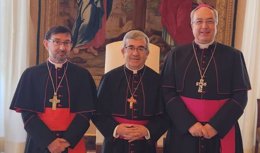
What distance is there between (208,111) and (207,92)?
14 centimetres

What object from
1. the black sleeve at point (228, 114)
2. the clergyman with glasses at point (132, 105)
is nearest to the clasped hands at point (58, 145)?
the clergyman with glasses at point (132, 105)

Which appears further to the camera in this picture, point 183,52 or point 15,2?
point 15,2

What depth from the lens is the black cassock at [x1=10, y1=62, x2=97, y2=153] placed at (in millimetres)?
2781

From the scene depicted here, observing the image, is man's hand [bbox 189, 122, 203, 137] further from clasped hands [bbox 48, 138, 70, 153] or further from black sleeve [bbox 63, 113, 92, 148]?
clasped hands [bbox 48, 138, 70, 153]

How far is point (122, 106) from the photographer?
2.91m

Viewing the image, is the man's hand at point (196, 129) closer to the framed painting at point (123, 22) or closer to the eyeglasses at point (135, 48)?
the eyeglasses at point (135, 48)

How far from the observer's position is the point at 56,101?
9.27 feet

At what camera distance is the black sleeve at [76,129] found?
2785 millimetres

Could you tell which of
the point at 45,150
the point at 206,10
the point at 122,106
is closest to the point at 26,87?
the point at 45,150

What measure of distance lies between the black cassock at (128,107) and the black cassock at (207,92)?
0.09m

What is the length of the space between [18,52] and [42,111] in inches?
92.4

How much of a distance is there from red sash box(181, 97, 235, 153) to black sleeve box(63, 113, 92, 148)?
0.77 m

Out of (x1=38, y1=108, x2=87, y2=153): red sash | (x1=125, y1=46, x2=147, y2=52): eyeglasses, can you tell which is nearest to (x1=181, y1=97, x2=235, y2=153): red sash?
(x1=125, y1=46, x2=147, y2=52): eyeglasses

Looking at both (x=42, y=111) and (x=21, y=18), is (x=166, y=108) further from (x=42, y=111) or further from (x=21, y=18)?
(x=21, y=18)
